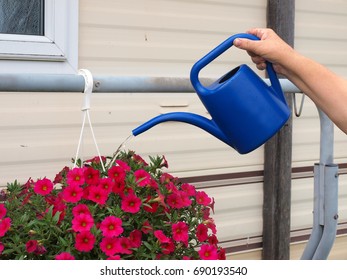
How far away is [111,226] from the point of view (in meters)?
1.53

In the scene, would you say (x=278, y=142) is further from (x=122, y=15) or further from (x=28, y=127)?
(x=28, y=127)

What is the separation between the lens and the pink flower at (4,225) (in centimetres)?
152

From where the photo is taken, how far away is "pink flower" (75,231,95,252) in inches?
59.1

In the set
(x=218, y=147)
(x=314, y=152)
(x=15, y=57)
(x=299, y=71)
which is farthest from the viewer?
(x=314, y=152)

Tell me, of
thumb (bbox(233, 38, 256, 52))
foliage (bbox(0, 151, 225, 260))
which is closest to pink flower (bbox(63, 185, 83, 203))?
foliage (bbox(0, 151, 225, 260))

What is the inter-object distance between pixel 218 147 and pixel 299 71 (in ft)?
7.09

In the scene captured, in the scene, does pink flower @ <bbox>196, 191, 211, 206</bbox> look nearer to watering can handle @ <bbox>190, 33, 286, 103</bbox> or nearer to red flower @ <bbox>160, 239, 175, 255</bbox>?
red flower @ <bbox>160, 239, 175, 255</bbox>

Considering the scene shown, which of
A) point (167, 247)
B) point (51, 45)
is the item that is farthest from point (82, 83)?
point (51, 45)

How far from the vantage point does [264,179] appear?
399cm

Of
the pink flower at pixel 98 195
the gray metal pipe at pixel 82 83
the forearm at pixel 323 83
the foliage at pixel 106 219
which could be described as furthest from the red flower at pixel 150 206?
the forearm at pixel 323 83

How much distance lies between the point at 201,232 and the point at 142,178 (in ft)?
0.66

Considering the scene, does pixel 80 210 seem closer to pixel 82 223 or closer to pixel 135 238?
pixel 82 223
